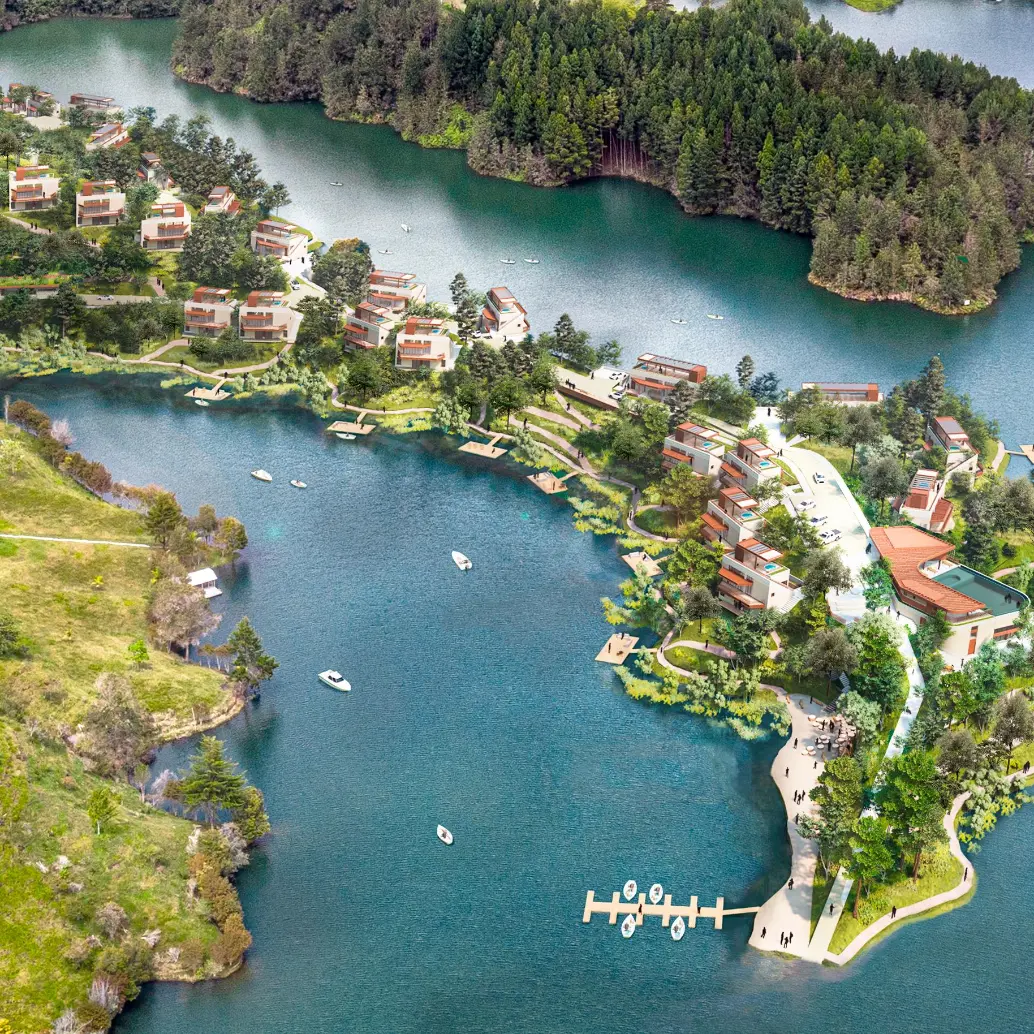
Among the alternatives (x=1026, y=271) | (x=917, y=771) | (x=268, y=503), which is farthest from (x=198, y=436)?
(x=1026, y=271)

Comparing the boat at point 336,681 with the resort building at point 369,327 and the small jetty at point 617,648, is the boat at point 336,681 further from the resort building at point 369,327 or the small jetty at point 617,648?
the resort building at point 369,327

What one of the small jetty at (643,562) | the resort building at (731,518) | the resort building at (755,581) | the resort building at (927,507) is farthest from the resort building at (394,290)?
the resort building at (927,507)

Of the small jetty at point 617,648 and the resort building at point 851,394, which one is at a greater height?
the resort building at point 851,394

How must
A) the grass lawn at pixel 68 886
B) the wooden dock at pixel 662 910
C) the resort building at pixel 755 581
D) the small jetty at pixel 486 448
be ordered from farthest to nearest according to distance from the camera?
the small jetty at pixel 486 448 → the resort building at pixel 755 581 → the wooden dock at pixel 662 910 → the grass lawn at pixel 68 886

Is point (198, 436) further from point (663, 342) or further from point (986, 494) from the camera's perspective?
point (986, 494)

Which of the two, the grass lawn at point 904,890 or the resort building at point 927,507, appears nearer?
the grass lawn at point 904,890

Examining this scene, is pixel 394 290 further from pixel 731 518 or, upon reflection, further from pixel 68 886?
pixel 68 886
